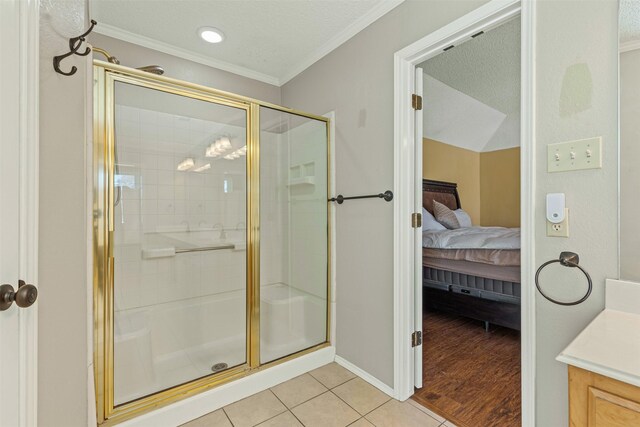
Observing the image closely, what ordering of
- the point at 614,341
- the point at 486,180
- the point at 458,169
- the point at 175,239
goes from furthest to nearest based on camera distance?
the point at 486,180, the point at 458,169, the point at 175,239, the point at 614,341

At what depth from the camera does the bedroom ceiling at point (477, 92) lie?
104 inches

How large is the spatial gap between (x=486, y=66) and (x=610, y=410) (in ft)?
10.4

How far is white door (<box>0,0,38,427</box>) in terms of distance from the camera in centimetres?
71

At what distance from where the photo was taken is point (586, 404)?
73 cm

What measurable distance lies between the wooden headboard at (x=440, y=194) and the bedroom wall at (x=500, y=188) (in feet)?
2.94

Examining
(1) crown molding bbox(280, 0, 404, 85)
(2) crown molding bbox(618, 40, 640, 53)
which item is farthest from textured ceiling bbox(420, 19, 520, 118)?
(2) crown molding bbox(618, 40, 640, 53)

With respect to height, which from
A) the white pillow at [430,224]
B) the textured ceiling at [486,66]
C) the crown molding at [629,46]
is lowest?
the white pillow at [430,224]

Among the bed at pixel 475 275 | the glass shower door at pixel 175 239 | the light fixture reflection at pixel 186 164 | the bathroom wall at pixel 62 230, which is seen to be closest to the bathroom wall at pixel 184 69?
the glass shower door at pixel 175 239

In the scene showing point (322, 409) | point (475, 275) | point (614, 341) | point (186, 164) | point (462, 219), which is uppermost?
point (186, 164)

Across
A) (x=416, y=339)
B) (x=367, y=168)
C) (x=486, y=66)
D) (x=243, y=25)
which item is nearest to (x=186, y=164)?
(x=243, y=25)

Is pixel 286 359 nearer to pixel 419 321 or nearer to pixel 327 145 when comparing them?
pixel 419 321

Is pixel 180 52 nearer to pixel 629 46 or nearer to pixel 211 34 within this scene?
pixel 211 34

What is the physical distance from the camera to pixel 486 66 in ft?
9.80

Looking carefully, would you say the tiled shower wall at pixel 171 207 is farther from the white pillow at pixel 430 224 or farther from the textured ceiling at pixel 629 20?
the white pillow at pixel 430 224
